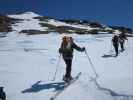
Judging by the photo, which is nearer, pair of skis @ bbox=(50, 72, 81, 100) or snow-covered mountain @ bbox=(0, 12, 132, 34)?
pair of skis @ bbox=(50, 72, 81, 100)

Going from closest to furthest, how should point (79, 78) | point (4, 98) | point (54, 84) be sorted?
point (4, 98)
point (54, 84)
point (79, 78)

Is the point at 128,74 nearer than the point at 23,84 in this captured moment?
No

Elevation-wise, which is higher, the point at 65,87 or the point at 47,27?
the point at 65,87

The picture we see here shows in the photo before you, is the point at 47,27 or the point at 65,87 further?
the point at 47,27

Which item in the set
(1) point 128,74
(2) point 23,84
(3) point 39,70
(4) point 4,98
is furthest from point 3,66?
(4) point 4,98

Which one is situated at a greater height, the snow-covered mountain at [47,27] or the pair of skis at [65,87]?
the pair of skis at [65,87]

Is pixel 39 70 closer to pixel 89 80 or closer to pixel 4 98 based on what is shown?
pixel 89 80

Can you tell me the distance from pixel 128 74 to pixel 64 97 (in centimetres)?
457

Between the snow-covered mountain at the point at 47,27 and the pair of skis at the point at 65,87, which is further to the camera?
the snow-covered mountain at the point at 47,27

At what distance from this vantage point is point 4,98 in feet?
32.6

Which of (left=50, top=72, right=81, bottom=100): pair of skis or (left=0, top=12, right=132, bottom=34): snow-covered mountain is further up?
(left=50, top=72, right=81, bottom=100): pair of skis

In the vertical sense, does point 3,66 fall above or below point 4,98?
below

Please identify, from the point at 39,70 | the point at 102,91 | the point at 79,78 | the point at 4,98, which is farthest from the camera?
the point at 39,70

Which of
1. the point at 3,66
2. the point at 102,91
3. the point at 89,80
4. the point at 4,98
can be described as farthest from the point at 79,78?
the point at 3,66
